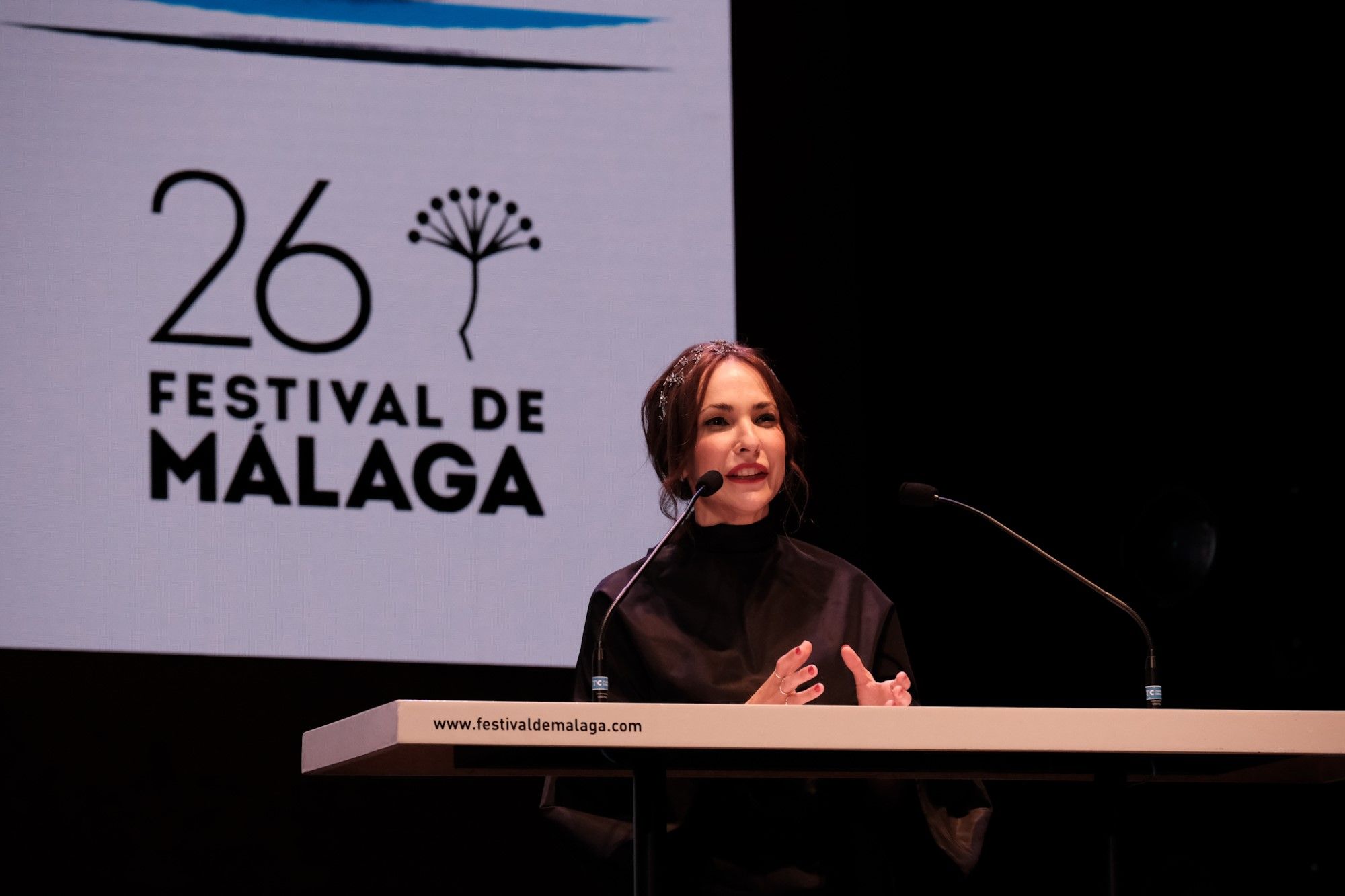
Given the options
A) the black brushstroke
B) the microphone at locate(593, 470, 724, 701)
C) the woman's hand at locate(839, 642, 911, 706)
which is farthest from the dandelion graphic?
the woman's hand at locate(839, 642, 911, 706)

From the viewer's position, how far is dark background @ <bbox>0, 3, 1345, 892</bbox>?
13.1 feet

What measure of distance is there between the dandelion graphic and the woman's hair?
1.16 meters

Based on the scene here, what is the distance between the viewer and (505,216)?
3977mm

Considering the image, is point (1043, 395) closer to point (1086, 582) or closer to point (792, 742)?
point (1086, 582)

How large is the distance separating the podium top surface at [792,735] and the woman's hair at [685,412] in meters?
0.81

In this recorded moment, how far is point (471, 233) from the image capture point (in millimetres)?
3941

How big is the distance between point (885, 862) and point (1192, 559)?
2.15m

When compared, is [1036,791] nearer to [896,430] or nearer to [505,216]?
[896,430]

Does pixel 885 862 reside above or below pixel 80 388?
below

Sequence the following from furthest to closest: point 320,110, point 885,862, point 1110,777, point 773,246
→ point 773,246 → point 320,110 → point 885,862 → point 1110,777

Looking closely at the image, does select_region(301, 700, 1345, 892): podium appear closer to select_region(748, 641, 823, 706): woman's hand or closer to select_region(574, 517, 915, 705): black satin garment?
select_region(748, 641, 823, 706): woman's hand

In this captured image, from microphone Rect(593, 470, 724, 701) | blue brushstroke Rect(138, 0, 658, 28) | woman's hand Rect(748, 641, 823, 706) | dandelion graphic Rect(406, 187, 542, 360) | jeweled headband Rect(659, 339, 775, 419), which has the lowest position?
woman's hand Rect(748, 641, 823, 706)

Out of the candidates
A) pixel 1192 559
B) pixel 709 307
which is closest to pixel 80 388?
pixel 709 307

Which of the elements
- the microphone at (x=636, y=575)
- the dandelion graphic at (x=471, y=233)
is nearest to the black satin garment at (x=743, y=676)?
the microphone at (x=636, y=575)
